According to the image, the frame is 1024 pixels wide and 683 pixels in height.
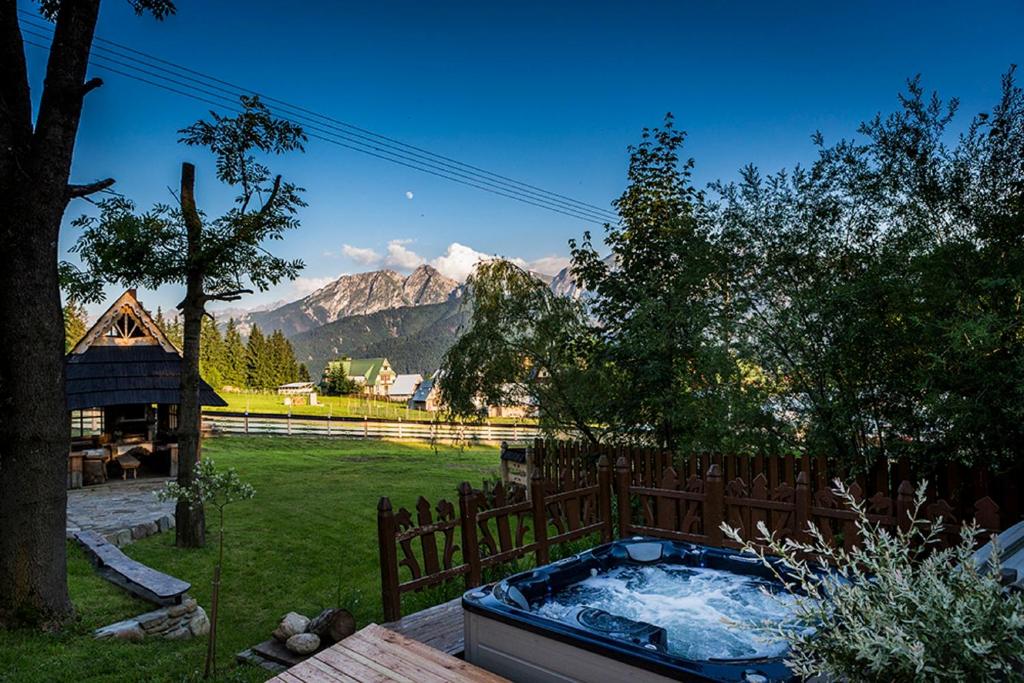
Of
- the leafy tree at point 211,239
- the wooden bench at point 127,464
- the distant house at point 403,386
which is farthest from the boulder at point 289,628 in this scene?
the distant house at point 403,386

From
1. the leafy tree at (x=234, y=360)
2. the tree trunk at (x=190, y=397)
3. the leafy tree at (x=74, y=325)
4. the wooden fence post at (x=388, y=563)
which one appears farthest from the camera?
the leafy tree at (x=234, y=360)

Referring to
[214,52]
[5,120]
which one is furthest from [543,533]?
[214,52]

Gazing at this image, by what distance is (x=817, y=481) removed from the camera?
21.1 feet

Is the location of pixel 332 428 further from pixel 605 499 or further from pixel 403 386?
pixel 403 386

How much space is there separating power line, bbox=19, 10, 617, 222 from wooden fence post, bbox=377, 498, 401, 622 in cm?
630

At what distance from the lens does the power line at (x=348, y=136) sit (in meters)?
9.85

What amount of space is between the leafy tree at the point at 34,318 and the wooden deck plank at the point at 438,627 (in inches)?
125

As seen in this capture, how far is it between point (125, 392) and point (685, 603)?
11.6 metres

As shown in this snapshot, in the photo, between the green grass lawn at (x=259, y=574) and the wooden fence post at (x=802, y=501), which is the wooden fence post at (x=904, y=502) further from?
the green grass lawn at (x=259, y=574)

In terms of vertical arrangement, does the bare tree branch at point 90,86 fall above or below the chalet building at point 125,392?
above

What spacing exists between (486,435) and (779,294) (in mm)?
18851

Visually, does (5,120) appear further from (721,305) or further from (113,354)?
(113,354)

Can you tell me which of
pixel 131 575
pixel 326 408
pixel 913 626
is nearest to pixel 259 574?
pixel 131 575

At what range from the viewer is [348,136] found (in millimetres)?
14375
